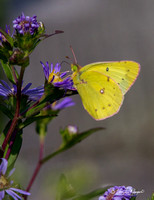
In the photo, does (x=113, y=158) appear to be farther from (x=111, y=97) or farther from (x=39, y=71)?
(x=111, y=97)

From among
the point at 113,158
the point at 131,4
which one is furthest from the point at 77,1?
the point at 113,158

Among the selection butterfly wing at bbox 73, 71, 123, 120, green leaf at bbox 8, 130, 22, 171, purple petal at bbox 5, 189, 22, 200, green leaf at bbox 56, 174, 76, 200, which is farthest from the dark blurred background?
purple petal at bbox 5, 189, 22, 200

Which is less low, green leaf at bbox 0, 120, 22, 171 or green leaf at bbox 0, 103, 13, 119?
green leaf at bbox 0, 103, 13, 119

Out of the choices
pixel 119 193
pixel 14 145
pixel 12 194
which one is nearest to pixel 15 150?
pixel 14 145

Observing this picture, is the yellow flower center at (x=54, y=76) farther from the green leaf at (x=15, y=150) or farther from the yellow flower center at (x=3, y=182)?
the yellow flower center at (x=3, y=182)

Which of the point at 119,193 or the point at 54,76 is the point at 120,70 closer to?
the point at 54,76

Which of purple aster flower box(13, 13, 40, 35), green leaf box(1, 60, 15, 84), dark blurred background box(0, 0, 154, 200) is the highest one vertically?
purple aster flower box(13, 13, 40, 35)

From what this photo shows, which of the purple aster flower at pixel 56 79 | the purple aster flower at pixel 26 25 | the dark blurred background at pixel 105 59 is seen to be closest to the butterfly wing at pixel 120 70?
the purple aster flower at pixel 56 79

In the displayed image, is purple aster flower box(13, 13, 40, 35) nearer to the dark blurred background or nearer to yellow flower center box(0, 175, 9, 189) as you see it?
yellow flower center box(0, 175, 9, 189)
